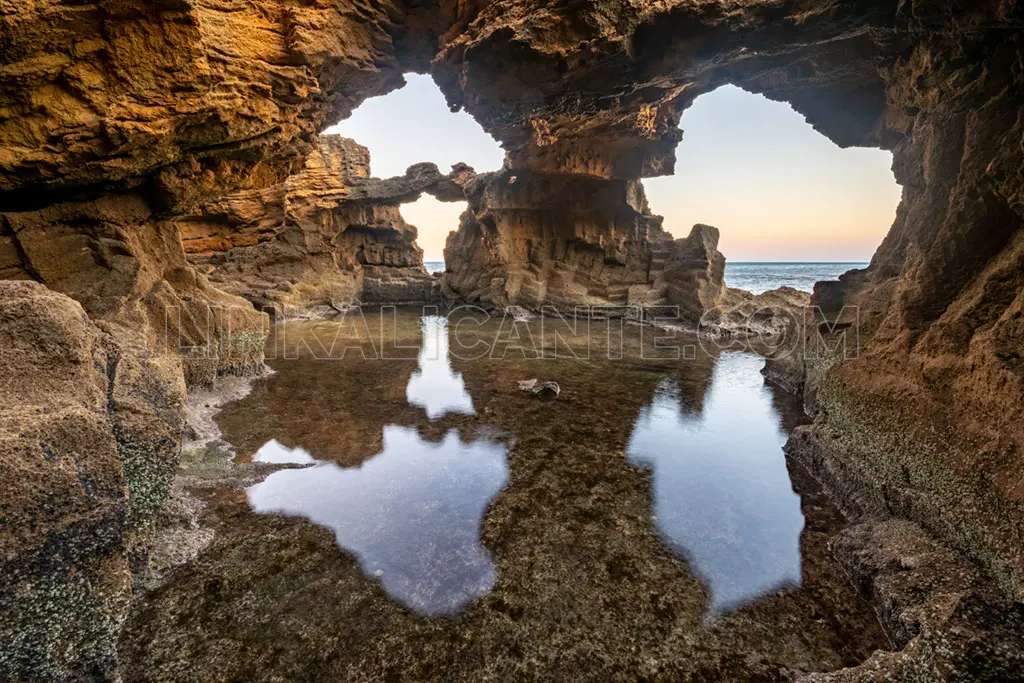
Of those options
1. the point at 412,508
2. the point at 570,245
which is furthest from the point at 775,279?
the point at 412,508

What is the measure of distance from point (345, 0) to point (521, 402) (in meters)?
6.48

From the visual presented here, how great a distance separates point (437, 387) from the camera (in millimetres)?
7148

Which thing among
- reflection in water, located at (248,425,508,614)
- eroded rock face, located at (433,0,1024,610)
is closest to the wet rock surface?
reflection in water, located at (248,425,508,614)

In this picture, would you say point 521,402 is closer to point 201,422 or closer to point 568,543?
point 568,543

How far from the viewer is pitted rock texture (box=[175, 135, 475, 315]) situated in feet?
52.9

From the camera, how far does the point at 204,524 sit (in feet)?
10.3

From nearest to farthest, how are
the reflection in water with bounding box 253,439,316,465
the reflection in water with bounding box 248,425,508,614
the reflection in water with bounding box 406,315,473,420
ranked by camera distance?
the reflection in water with bounding box 248,425,508,614
the reflection in water with bounding box 253,439,316,465
the reflection in water with bounding box 406,315,473,420

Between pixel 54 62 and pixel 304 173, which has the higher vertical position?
pixel 304 173

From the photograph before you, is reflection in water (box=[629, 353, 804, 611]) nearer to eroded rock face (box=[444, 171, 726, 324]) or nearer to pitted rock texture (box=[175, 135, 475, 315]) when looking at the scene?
eroded rock face (box=[444, 171, 726, 324])

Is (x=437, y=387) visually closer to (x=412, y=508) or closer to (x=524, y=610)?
(x=412, y=508)

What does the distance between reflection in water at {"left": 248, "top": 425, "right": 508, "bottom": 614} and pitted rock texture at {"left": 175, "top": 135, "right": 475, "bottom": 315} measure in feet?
46.5

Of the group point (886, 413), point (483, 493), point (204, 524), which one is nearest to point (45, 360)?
point (204, 524)

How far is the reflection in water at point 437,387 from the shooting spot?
6125mm

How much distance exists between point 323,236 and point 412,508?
61.7ft
